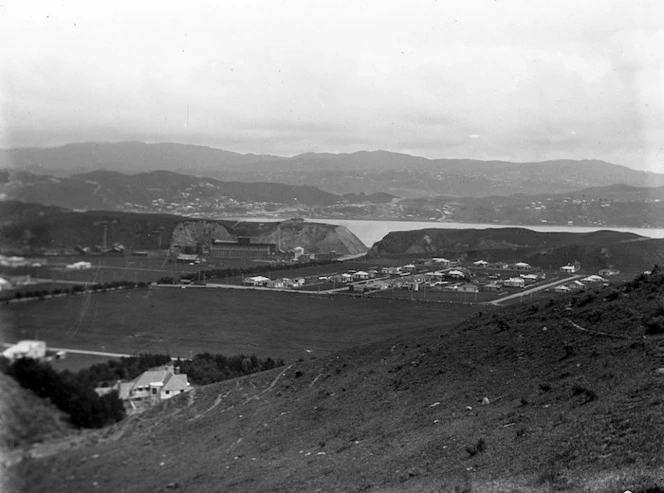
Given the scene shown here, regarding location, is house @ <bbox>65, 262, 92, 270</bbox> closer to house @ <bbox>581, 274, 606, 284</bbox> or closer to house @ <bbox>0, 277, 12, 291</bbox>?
house @ <bbox>0, 277, 12, 291</bbox>

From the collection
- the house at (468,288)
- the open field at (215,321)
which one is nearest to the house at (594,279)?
the house at (468,288)

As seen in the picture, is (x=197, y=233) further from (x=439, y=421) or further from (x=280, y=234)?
(x=280, y=234)

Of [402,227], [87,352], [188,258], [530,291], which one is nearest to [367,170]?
[402,227]

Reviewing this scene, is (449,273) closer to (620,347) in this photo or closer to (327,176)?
(327,176)

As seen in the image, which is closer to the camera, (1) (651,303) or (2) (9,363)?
(2) (9,363)

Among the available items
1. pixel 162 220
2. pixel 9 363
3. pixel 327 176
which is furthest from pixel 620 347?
pixel 327 176
